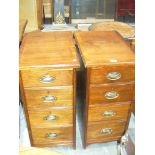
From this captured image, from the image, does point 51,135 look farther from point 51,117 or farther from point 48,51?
point 48,51

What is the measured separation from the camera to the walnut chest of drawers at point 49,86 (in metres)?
1.12

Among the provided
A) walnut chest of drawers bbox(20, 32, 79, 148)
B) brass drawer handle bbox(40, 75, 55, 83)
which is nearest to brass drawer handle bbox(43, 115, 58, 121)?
walnut chest of drawers bbox(20, 32, 79, 148)

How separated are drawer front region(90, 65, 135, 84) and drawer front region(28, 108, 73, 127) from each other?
234mm

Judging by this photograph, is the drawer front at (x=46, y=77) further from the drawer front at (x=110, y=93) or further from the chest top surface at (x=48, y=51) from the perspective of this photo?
the drawer front at (x=110, y=93)

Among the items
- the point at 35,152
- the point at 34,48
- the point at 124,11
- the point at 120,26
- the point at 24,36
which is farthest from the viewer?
the point at 124,11

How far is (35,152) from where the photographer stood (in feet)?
2.83

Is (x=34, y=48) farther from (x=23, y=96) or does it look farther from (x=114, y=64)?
(x=114, y=64)

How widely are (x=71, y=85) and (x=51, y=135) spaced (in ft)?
1.18

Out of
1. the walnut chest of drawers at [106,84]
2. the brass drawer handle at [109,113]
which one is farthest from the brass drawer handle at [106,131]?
the brass drawer handle at [109,113]

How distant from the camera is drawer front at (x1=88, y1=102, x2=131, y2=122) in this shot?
129 centimetres

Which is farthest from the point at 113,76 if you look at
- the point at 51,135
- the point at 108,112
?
the point at 51,135
